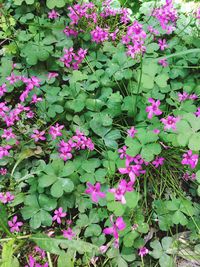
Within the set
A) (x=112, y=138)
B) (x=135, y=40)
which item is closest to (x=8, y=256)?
(x=112, y=138)

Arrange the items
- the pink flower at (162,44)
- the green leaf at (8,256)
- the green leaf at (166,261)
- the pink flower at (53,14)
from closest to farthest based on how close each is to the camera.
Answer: the green leaf at (8,256)
the green leaf at (166,261)
the pink flower at (162,44)
the pink flower at (53,14)

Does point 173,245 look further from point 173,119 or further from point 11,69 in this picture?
point 11,69

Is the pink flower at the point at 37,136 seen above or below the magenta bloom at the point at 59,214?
above

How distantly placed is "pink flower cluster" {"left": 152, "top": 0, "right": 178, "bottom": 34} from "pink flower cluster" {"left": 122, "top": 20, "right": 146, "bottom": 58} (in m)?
0.18

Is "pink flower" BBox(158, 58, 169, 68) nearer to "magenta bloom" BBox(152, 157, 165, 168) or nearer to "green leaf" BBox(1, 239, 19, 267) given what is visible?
"magenta bloom" BBox(152, 157, 165, 168)

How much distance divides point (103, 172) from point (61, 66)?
87 centimetres

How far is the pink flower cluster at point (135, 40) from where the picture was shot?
2164mm

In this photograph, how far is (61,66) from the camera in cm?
238

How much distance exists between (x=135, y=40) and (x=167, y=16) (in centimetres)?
49

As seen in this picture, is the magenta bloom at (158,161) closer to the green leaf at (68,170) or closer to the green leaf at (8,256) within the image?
the green leaf at (68,170)

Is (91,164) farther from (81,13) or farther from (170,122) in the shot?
(81,13)

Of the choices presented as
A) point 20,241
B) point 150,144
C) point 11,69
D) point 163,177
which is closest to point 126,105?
point 150,144

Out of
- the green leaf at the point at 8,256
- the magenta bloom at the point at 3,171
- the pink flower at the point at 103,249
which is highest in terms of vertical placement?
the magenta bloom at the point at 3,171

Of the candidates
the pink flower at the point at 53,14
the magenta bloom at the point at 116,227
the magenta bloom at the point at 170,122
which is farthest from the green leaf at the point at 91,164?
the pink flower at the point at 53,14
